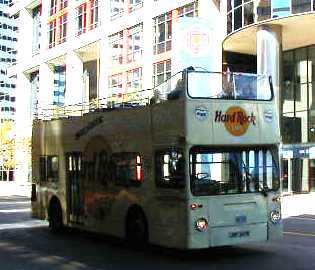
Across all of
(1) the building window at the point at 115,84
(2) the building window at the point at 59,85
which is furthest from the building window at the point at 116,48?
(2) the building window at the point at 59,85

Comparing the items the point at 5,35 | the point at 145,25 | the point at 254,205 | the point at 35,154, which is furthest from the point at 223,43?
the point at 5,35

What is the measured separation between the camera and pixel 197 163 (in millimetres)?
12359

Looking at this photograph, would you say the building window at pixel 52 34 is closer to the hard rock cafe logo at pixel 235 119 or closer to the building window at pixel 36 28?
the building window at pixel 36 28

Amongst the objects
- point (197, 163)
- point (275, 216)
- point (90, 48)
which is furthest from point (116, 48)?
point (197, 163)

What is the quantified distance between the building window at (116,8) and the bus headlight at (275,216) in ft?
148

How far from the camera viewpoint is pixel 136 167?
549 inches

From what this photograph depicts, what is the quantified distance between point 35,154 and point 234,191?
857cm

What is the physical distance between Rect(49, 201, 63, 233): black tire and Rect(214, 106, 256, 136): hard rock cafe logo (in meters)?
6.87

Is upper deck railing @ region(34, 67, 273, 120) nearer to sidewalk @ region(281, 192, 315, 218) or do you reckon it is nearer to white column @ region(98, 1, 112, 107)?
sidewalk @ region(281, 192, 315, 218)

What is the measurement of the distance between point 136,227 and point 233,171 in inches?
100

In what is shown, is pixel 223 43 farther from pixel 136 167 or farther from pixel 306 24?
pixel 136 167

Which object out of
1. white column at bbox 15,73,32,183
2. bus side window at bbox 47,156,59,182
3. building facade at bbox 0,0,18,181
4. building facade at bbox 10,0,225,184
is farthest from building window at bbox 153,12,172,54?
building facade at bbox 0,0,18,181

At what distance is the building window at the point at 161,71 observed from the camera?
49.0 meters

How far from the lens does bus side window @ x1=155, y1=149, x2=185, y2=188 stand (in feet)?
40.5
